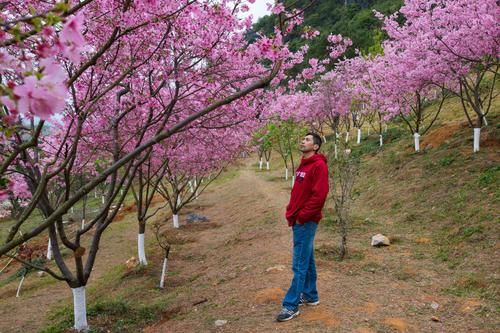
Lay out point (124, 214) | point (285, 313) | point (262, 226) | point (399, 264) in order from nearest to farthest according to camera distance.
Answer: point (285, 313)
point (399, 264)
point (262, 226)
point (124, 214)

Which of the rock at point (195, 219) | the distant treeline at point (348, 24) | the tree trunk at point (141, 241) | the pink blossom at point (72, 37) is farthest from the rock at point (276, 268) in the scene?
the distant treeline at point (348, 24)

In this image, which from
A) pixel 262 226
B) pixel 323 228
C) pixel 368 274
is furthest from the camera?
pixel 262 226

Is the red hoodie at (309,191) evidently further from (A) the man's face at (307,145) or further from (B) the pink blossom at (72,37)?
(B) the pink blossom at (72,37)

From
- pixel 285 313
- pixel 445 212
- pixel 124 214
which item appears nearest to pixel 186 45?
pixel 285 313

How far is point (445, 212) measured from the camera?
10.3 metres

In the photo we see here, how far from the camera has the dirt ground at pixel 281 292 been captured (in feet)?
16.9

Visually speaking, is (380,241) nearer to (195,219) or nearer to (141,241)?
(141,241)

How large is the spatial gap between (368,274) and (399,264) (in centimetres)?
88

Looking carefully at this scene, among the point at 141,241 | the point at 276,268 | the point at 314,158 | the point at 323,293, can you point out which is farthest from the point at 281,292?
the point at 141,241

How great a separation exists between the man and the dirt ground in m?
0.41

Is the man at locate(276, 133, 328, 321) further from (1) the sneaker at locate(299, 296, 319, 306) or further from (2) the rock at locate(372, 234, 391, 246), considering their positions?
(2) the rock at locate(372, 234, 391, 246)

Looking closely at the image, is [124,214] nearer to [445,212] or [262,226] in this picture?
[262,226]

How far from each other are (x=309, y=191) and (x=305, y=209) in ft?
0.86

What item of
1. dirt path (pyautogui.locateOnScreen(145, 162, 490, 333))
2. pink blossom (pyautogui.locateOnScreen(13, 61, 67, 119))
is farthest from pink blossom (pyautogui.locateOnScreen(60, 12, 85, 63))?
dirt path (pyautogui.locateOnScreen(145, 162, 490, 333))
